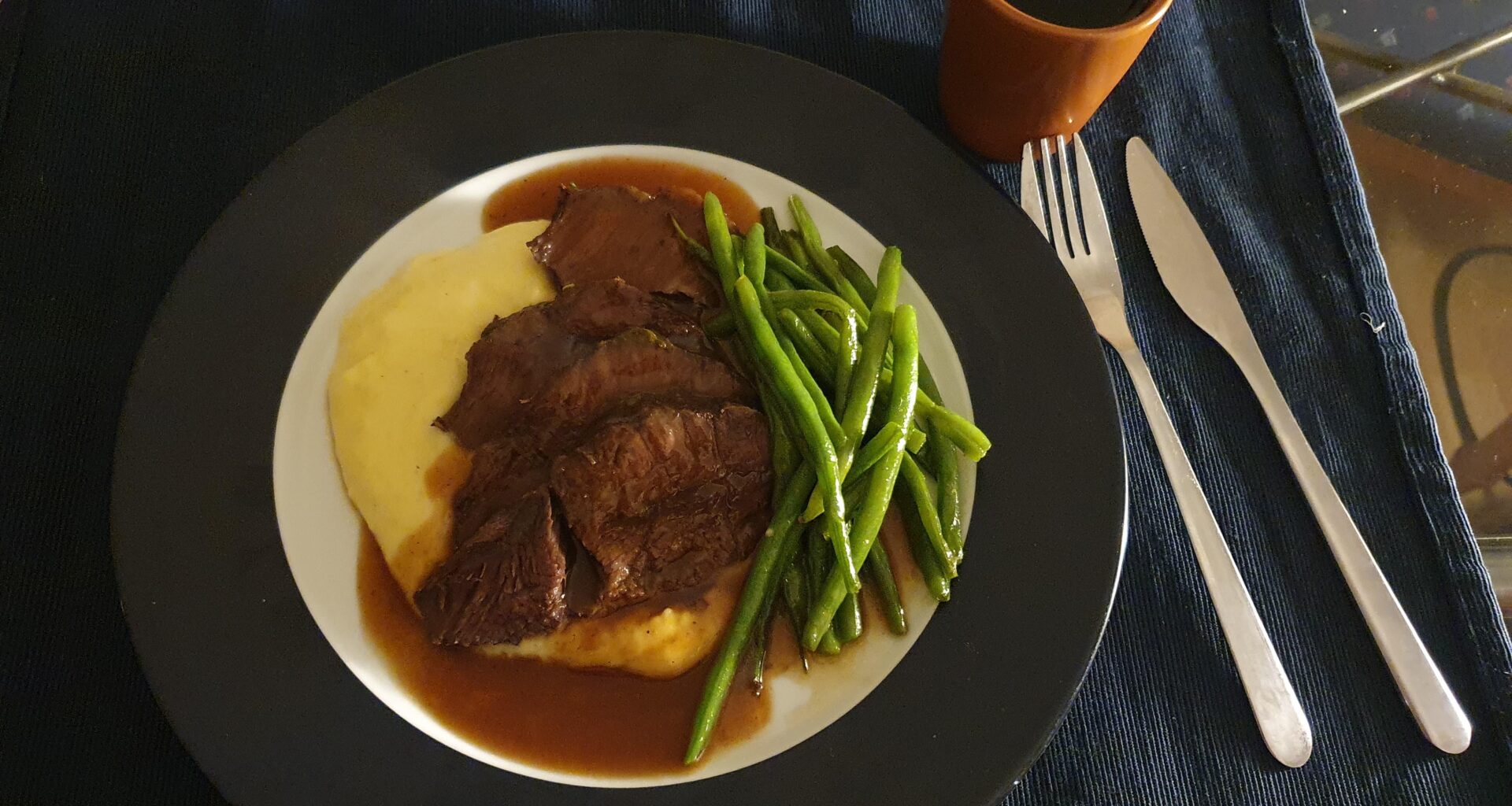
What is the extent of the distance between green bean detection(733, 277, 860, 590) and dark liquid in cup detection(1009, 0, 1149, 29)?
1103 mm

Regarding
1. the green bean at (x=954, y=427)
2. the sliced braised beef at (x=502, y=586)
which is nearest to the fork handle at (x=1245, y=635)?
the green bean at (x=954, y=427)

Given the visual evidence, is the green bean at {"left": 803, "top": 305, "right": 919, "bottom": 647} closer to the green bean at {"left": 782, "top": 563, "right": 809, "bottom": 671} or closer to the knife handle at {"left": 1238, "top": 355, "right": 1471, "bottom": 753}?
the green bean at {"left": 782, "top": 563, "right": 809, "bottom": 671}

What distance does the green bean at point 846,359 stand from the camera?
2.34 meters

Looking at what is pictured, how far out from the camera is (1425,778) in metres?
2.27

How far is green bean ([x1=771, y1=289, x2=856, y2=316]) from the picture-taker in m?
2.39

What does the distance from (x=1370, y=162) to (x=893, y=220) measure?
1.72m

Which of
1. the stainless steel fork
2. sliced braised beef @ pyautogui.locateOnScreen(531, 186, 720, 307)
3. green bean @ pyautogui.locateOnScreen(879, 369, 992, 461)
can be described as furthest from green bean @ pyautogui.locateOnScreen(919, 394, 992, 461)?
sliced braised beef @ pyautogui.locateOnScreen(531, 186, 720, 307)

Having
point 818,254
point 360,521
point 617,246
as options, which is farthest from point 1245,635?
point 360,521

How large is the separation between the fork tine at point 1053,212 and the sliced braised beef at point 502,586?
1644 millimetres

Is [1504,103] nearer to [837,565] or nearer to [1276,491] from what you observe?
[1276,491]

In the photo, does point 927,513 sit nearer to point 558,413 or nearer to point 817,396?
point 817,396

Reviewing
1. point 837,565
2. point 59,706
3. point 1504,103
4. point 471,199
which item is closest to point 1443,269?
point 1504,103

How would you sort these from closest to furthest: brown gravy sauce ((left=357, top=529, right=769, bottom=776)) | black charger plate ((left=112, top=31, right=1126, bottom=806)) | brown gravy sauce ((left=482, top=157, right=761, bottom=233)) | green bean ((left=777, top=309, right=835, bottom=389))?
black charger plate ((left=112, top=31, right=1126, bottom=806))
brown gravy sauce ((left=357, top=529, right=769, bottom=776))
green bean ((left=777, top=309, right=835, bottom=389))
brown gravy sauce ((left=482, top=157, right=761, bottom=233))

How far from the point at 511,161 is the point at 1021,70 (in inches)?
56.9
